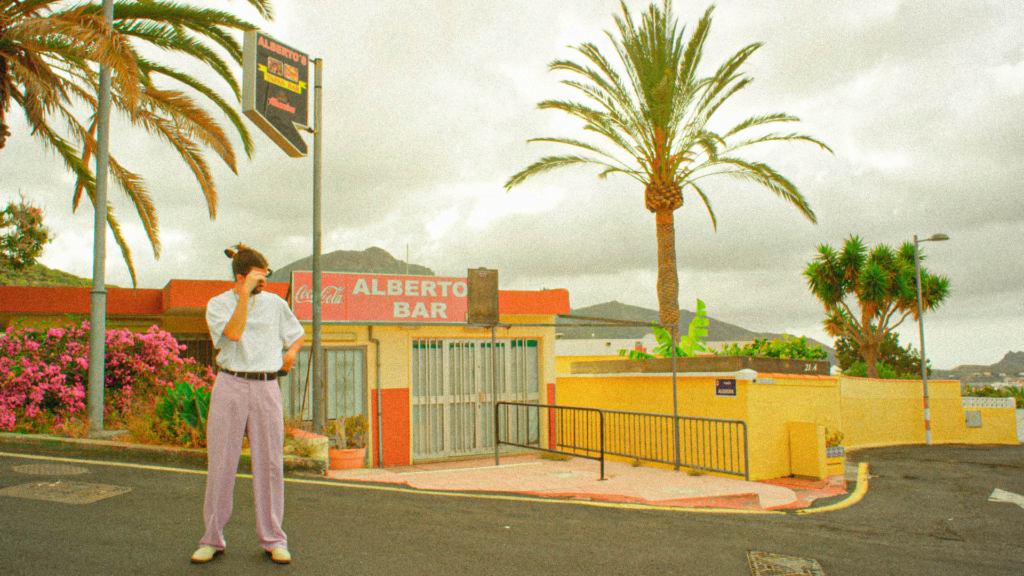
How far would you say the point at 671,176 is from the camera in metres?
17.5

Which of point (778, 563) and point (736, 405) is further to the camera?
point (736, 405)

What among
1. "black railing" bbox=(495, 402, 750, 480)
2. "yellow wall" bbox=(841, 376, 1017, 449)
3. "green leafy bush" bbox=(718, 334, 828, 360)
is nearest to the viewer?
"black railing" bbox=(495, 402, 750, 480)

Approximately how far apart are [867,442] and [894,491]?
41.7 ft

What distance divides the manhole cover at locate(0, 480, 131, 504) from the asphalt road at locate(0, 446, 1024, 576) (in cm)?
13

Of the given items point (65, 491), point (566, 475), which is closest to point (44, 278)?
point (566, 475)

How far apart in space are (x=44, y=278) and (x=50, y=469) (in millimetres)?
34483

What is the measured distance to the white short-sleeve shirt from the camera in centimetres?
420

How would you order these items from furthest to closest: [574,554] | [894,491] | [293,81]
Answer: [894,491] < [293,81] < [574,554]

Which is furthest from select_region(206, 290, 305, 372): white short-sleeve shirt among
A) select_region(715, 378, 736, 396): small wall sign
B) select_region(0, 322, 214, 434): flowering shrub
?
select_region(715, 378, 736, 396): small wall sign

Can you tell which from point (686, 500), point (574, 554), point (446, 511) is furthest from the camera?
point (686, 500)

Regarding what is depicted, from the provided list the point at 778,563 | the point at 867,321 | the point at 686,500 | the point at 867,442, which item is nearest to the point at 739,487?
the point at 686,500

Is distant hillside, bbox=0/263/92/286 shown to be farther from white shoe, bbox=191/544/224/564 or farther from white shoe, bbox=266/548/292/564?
white shoe, bbox=266/548/292/564

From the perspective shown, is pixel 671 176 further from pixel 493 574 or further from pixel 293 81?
pixel 493 574

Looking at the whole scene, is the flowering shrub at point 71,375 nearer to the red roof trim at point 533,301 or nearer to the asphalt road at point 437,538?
the asphalt road at point 437,538
